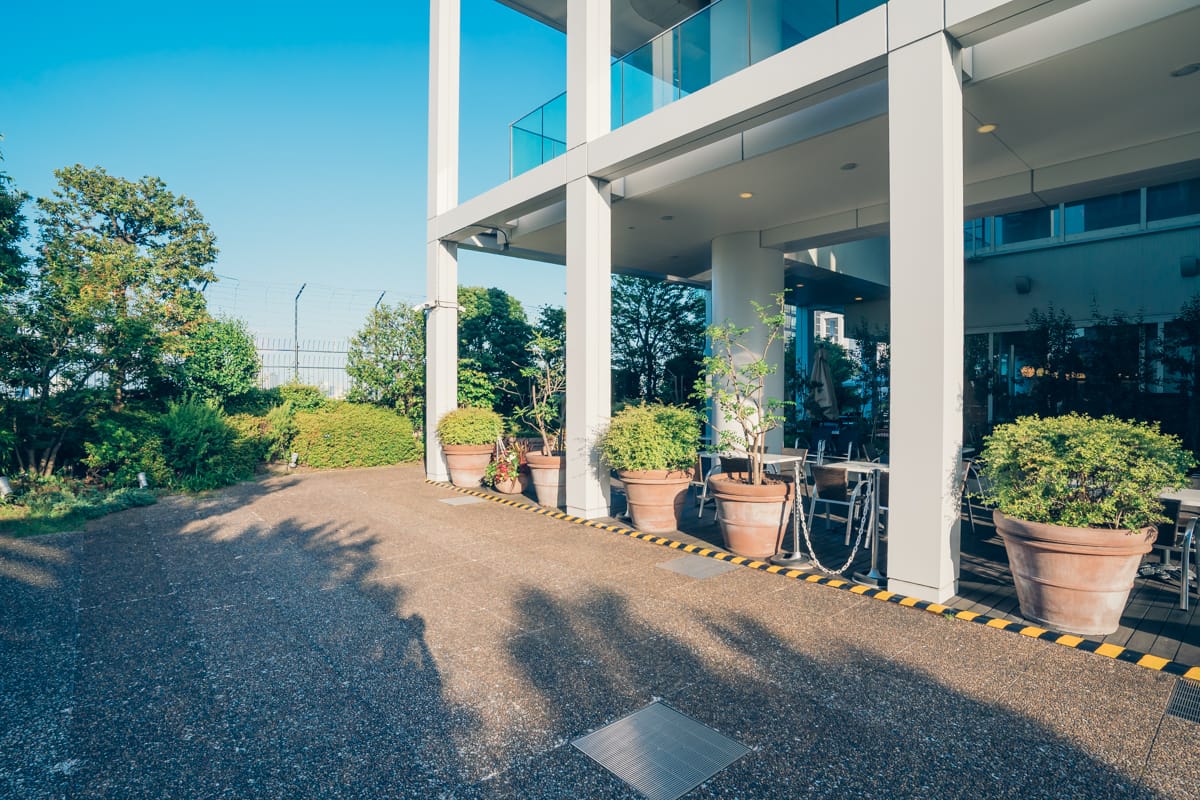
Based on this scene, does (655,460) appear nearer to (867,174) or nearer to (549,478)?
(549,478)

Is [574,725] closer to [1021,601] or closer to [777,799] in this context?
[777,799]

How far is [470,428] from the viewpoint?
989 centimetres

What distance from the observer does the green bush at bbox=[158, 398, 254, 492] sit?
9.48 metres

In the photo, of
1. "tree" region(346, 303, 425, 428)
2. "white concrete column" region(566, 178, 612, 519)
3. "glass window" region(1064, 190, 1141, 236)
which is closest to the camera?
"white concrete column" region(566, 178, 612, 519)

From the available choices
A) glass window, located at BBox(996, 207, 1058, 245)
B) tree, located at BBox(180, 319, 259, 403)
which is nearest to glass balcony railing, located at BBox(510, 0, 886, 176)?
glass window, located at BBox(996, 207, 1058, 245)

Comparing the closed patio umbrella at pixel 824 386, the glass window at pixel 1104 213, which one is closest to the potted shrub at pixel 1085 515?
the closed patio umbrella at pixel 824 386

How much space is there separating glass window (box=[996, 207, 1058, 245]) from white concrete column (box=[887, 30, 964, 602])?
8.65 metres

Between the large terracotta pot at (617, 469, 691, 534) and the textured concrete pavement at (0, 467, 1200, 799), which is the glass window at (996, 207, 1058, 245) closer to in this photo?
the large terracotta pot at (617, 469, 691, 534)

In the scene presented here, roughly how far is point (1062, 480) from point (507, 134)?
8.30 metres

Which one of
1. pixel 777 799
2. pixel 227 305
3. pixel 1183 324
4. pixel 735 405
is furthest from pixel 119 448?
pixel 1183 324

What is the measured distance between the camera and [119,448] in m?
9.05

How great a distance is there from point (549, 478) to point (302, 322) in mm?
9503

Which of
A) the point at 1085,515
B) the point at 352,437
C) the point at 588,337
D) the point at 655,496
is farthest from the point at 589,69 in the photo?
the point at 352,437

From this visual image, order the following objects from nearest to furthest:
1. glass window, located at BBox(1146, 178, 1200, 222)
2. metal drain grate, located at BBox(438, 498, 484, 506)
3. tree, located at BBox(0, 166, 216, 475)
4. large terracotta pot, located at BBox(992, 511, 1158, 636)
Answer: large terracotta pot, located at BBox(992, 511, 1158, 636), tree, located at BBox(0, 166, 216, 475), metal drain grate, located at BBox(438, 498, 484, 506), glass window, located at BBox(1146, 178, 1200, 222)
